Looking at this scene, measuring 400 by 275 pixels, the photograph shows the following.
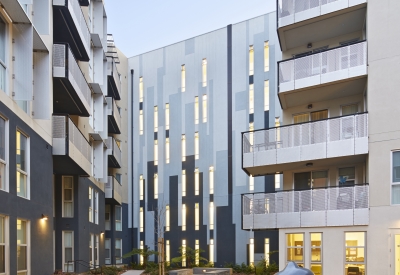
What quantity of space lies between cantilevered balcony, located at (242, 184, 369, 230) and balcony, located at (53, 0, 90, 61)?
10.4 m

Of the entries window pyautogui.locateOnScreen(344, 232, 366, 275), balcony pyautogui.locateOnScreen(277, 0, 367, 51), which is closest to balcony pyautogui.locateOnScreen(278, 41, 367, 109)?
balcony pyautogui.locateOnScreen(277, 0, 367, 51)

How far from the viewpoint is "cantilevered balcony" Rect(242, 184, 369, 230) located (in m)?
17.2

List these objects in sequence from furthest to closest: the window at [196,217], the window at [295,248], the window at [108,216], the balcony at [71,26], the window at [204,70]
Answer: the window at [108,216]
the window at [204,70]
the window at [196,217]
the window at [295,248]
the balcony at [71,26]

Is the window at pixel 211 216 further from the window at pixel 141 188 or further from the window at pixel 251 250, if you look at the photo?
the window at pixel 141 188

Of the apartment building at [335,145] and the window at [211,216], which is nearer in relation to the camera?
the apartment building at [335,145]

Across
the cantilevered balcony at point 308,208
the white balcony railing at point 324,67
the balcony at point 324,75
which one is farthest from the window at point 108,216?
the white balcony railing at point 324,67

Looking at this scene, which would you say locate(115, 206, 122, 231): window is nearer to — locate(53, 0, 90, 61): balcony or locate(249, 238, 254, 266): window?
locate(249, 238, 254, 266): window

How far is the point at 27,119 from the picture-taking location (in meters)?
14.6

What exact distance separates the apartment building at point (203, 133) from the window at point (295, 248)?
8.92m

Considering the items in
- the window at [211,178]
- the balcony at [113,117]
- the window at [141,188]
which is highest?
the balcony at [113,117]

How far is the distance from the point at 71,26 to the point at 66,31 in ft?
1.44

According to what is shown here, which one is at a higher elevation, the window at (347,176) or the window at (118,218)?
the window at (347,176)

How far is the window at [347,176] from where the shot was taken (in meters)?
19.0

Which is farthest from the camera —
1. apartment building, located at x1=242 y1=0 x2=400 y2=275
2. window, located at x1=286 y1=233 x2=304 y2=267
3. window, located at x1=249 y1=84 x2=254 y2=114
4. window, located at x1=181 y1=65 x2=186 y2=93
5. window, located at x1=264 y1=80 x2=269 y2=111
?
window, located at x1=181 y1=65 x2=186 y2=93
